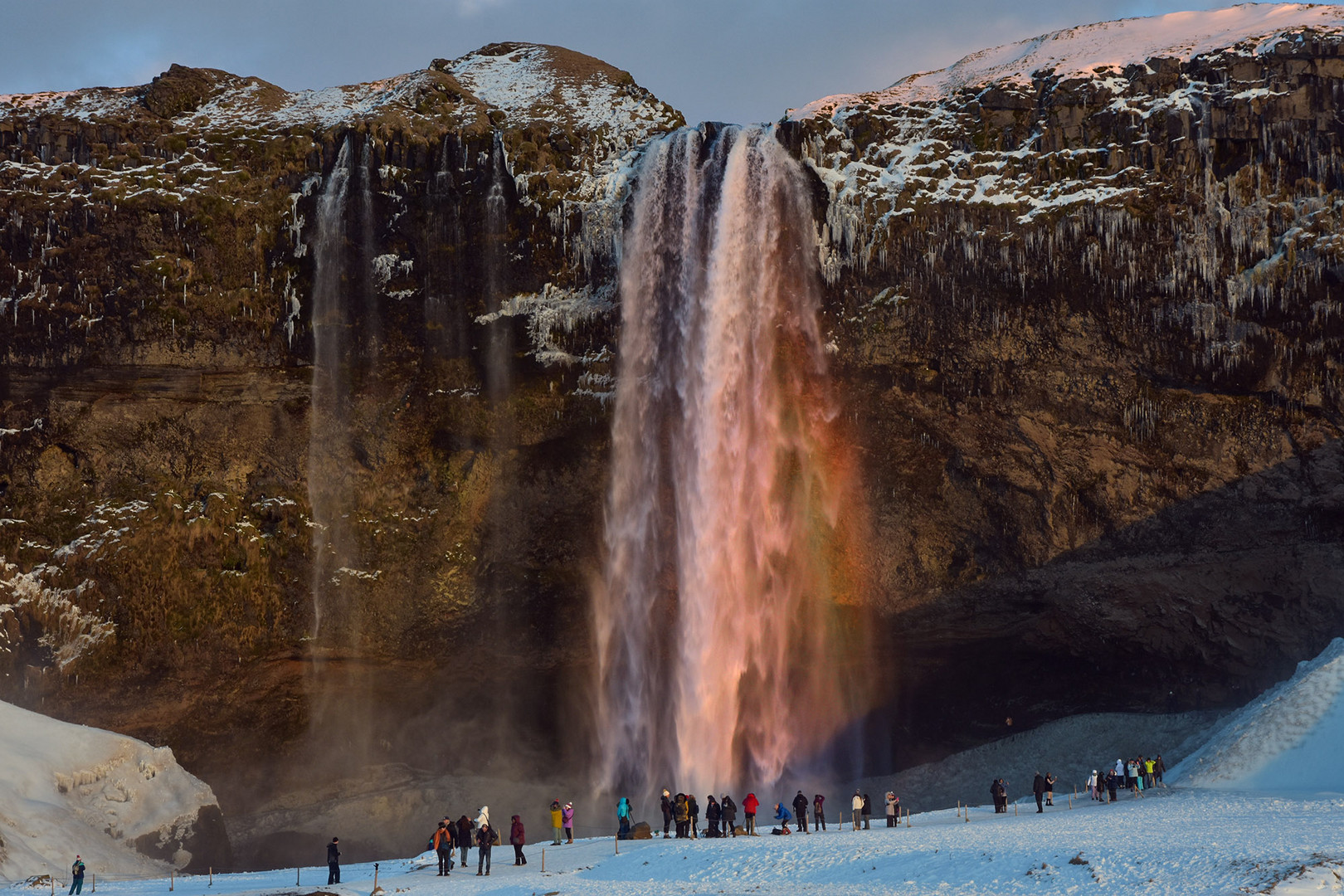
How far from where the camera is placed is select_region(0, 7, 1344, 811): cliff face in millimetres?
38125

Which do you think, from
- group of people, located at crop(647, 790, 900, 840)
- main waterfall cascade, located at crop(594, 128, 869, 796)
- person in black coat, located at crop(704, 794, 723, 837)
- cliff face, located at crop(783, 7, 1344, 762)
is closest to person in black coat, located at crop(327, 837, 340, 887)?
group of people, located at crop(647, 790, 900, 840)

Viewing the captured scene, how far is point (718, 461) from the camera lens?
40500mm

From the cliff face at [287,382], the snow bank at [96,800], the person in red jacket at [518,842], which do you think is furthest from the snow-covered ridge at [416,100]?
the person in red jacket at [518,842]

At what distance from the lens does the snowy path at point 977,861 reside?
18.8m

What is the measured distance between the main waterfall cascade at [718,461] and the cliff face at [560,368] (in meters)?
1.16

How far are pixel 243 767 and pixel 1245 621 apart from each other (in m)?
33.8

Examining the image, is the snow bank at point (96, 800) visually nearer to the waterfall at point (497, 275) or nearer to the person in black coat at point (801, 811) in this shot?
the waterfall at point (497, 275)

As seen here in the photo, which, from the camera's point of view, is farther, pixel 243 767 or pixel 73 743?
pixel 243 767

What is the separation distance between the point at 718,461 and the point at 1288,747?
59.8ft

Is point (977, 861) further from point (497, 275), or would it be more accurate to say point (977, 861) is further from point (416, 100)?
point (416, 100)

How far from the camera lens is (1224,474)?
1529 inches

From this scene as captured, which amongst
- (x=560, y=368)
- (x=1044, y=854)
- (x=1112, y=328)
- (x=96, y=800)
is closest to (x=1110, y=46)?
(x=1112, y=328)

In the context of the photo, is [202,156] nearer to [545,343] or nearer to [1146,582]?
[545,343]

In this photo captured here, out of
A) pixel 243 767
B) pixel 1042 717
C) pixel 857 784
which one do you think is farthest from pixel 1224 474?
pixel 243 767
